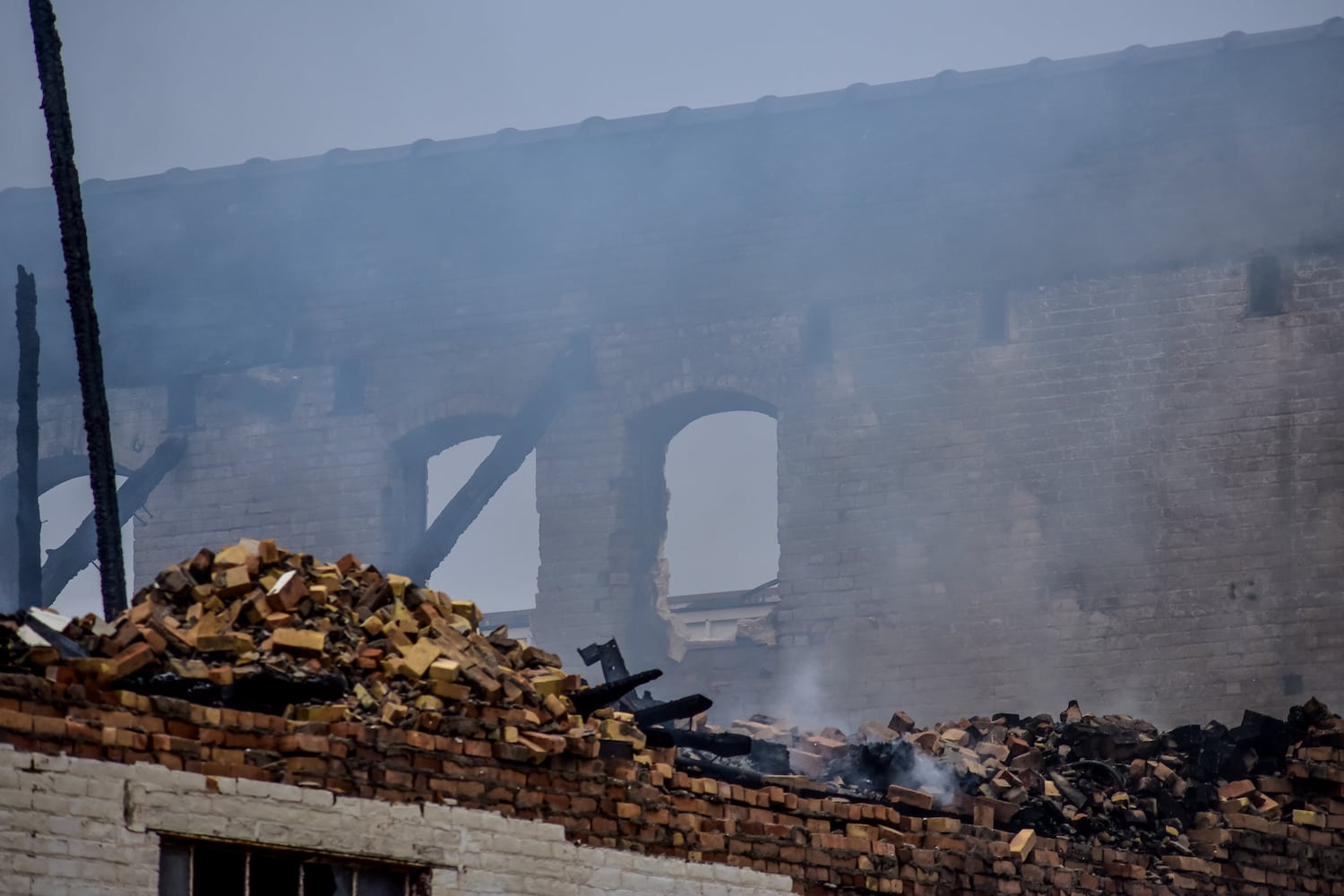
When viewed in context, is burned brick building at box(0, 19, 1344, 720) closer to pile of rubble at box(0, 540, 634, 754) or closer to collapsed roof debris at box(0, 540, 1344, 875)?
collapsed roof debris at box(0, 540, 1344, 875)

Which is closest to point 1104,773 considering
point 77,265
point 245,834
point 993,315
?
point 245,834

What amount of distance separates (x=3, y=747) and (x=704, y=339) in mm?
12929

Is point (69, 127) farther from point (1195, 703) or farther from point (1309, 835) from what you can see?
point (1195, 703)

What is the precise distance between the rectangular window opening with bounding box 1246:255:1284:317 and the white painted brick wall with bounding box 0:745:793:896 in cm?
1111

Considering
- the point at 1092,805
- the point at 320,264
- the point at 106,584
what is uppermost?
the point at 320,264

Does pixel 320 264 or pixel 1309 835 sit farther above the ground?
pixel 320 264

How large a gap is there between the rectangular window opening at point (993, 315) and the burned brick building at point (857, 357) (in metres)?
0.02

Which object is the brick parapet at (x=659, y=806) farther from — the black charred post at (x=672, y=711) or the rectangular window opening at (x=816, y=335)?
the rectangular window opening at (x=816, y=335)

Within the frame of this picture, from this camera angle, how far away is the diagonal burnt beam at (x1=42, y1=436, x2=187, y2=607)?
A: 64.1 feet

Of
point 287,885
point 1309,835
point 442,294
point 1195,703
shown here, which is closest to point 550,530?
point 442,294

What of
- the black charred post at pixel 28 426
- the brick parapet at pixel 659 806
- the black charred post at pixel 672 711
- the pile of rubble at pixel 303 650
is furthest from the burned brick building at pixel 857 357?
the pile of rubble at pixel 303 650

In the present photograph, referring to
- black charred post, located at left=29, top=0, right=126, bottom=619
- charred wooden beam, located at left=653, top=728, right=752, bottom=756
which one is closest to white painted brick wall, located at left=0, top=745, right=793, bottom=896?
charred wooden beam, located at left=653, top=728, right=752, bottom=756

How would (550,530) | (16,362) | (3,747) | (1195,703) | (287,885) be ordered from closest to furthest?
(3,747) < (287,885) < (1195,703) < (550,530) < (16,362)

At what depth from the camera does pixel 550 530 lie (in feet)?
64.4
